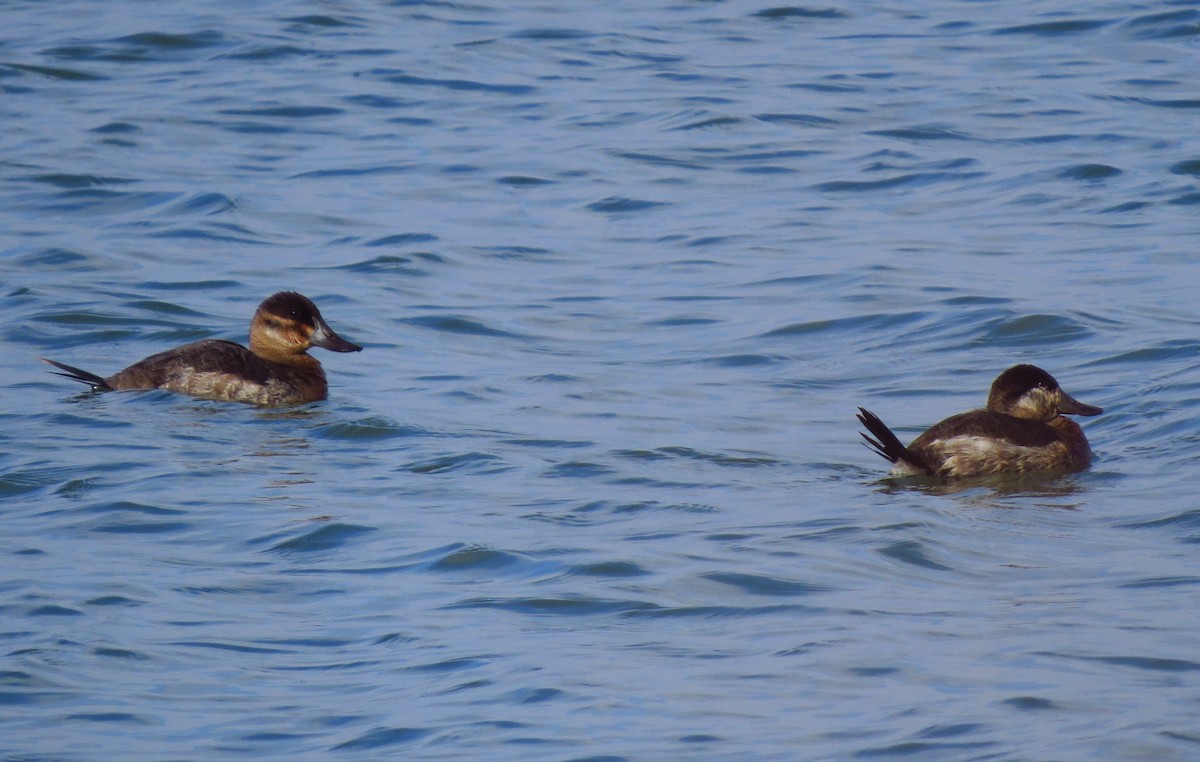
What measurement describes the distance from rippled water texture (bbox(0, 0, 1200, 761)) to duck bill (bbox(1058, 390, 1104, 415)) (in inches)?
10.9

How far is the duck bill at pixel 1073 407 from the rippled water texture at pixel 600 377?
0.91 ft

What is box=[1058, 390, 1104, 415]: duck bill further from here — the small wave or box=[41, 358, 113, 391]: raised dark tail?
box=[41, 358, 113, 391]: raised dark tail

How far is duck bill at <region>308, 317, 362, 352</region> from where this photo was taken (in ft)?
34.4

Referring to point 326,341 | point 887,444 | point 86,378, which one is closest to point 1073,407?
point 887,444

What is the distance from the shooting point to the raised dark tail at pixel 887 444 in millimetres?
7969

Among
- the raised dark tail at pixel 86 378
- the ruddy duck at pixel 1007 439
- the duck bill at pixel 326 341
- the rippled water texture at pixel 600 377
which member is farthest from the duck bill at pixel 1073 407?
the raised dark tail at pixel 86 378

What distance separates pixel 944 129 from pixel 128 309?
24.4 feet

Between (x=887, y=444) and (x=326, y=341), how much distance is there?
3751 mm

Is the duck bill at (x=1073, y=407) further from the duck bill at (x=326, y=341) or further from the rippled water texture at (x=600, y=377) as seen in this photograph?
the duck bill at (x=326, y=341)

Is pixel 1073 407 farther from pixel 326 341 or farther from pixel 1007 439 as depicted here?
pixel 326 341

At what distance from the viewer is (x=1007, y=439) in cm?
841

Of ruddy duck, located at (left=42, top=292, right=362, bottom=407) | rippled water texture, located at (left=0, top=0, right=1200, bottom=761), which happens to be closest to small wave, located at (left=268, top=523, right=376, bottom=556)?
rippled water texture, located at (left=0, top=0, right=1200, bottom=761)

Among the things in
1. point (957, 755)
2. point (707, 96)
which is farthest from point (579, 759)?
point (707, 96)

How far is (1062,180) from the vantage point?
14234 mm
